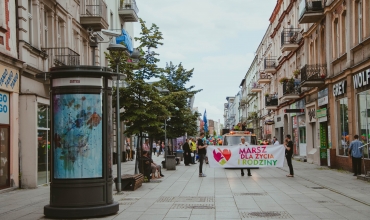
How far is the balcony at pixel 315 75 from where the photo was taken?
29234 millimetres

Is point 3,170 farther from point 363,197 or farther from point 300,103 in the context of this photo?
point 300,103

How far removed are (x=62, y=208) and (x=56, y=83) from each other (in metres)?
2.66

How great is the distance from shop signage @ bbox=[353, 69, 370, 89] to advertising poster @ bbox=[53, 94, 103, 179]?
44.2 feet

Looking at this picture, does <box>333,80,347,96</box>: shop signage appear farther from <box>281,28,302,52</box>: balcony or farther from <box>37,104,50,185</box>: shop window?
<box>37,104,50,185</box>: shop window

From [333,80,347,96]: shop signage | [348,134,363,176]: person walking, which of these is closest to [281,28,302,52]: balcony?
[333,80,347,96]: shop signage

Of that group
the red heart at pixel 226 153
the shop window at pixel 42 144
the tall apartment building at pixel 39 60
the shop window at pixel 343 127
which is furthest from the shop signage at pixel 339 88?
the shop window at pixel 42 144

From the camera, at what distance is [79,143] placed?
11.2 metres

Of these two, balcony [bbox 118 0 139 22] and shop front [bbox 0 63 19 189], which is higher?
balcony [bbox 118 0 139 22]

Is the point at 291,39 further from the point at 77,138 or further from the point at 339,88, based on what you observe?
the point at 77,138

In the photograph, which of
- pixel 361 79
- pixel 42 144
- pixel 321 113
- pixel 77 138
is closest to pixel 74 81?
pixel 77 138

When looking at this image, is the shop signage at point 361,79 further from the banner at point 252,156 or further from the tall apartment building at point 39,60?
the tall apartment building at point 39,60

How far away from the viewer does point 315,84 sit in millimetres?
29688

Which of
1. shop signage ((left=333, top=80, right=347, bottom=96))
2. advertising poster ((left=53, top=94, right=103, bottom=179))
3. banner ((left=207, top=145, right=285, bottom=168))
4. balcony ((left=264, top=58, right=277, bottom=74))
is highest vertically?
balcony ((left=264, top=58, right=277, bottom=74))

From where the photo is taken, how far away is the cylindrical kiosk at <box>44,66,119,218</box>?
431 inches
